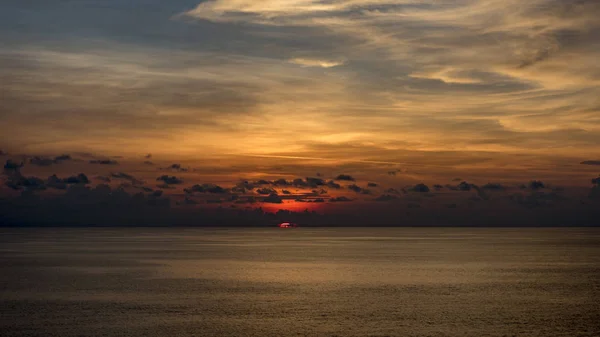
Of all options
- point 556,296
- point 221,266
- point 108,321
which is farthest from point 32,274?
point 556,296

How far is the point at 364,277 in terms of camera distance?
332ft

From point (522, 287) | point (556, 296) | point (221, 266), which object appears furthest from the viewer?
point (221, 266)

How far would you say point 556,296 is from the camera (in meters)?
77.9

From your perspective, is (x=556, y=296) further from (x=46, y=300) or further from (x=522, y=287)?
(x=46, y=300)

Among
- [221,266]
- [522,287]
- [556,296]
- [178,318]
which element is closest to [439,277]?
[522,287]

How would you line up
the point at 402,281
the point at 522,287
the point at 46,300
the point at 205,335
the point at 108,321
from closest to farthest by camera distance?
the point at 205,335 < the point at 108,321 < the point at 46,300 < the point at 522,287 < the point at 402,281

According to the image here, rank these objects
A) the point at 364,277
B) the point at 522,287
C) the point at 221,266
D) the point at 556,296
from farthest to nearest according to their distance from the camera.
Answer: the point at 221,266 → the point at 364,277 → the point at 522,287 → the point at 556,296

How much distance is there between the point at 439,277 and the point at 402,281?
914 centimetres

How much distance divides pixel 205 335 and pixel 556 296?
4409 centimetres

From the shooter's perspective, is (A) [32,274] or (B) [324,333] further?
(A) [32,274]

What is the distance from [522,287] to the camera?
8725 cm

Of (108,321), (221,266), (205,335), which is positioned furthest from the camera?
(221,266)

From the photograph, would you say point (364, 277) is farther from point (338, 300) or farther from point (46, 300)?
point (46, 300)

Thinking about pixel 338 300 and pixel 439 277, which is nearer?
pixel 338 300
